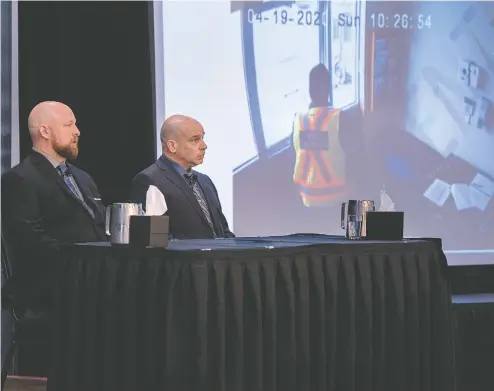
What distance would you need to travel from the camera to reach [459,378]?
4.15 meters

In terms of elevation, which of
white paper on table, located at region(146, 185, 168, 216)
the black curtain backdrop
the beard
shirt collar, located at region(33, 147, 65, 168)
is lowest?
white paper on table, located at region(146, 185, 168, 216)

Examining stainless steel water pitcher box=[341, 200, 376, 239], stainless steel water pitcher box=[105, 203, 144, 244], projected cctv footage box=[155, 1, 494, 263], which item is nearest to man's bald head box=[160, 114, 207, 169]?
projected cctv footage box=[155, 1, 494, 263]

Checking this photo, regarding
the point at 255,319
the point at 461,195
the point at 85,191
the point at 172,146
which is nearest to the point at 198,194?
the point at 172,146

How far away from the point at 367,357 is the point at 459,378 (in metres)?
1.27

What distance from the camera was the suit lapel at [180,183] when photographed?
392 centimetres

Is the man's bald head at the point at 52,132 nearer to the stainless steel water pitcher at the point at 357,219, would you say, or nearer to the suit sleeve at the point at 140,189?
the suit sleeve at the point at 140,189

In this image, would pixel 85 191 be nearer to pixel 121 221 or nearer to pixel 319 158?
pixel 121 221

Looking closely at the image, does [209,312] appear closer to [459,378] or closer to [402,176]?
[459,378]

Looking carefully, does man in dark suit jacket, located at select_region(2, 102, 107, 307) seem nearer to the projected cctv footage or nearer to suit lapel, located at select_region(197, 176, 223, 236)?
suit lapel, located at select_region(197, 176, 223, 236)

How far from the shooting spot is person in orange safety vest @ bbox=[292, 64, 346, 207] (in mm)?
4699

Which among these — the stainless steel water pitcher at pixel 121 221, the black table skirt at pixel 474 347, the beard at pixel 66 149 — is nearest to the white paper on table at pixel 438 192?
the black table skirt at pixel 474 347

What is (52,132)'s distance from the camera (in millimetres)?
3822

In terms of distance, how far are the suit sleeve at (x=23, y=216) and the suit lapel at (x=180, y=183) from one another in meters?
0.59

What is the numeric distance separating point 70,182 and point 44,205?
0.21m
